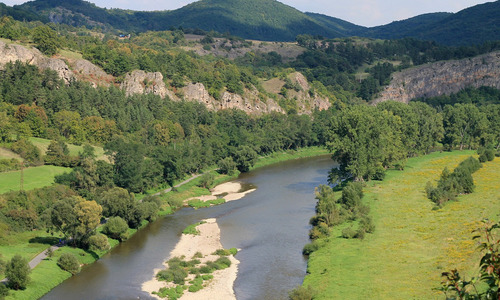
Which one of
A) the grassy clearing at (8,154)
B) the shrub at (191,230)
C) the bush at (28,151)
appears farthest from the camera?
the bush at (28,151)

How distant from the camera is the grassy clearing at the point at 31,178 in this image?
8369cm

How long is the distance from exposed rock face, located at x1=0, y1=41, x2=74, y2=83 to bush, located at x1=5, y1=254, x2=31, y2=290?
93.7 meters

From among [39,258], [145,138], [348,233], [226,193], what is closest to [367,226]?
[348,233]

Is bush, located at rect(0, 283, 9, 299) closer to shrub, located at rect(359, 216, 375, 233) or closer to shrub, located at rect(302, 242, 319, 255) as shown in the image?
shrub, located at rect(302, 242, 319, 255)

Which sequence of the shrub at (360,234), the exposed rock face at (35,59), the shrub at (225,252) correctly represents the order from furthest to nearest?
the exposed rock face at (35,59)
the shrub at (225,252)
the shrub at (360,234)

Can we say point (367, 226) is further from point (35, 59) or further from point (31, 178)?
point (35, 59)

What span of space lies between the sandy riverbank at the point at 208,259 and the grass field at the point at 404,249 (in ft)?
31.2

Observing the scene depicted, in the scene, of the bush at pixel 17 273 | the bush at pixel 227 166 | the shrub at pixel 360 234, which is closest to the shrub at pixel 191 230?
the shrub at pixel 360 234

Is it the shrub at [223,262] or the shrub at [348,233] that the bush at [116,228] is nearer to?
the shrub at [223,262]

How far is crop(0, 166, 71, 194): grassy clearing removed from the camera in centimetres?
8369

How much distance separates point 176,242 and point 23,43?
9681 centimetres

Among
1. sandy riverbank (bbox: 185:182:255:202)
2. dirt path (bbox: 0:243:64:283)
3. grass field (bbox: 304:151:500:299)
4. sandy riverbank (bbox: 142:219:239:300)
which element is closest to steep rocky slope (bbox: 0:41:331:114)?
sandy riverbank (bbox: 185:182:255:202)

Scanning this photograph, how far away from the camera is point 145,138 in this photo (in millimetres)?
128250

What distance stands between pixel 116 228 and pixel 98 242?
5637mm
